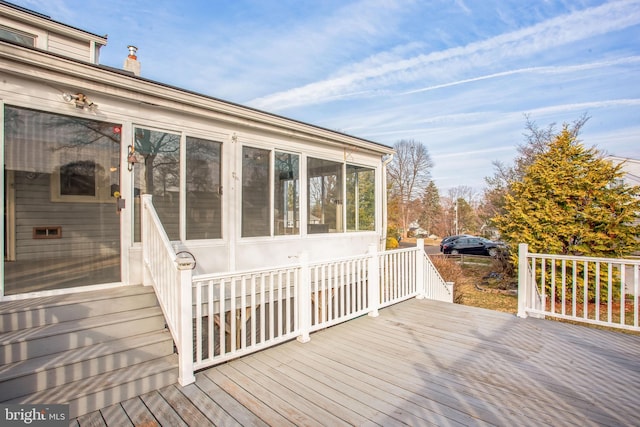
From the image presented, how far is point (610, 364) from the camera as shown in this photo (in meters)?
2.83

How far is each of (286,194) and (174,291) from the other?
2.91 m

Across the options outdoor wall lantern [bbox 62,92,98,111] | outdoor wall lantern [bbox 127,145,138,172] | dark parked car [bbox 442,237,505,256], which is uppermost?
outdoor wall lantern [bbox 62,92,98,111]

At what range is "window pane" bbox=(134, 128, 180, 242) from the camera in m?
3.68

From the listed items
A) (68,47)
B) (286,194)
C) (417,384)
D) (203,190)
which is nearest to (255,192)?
(286,194)

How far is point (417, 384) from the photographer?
8.25 feet

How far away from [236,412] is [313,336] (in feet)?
5.18

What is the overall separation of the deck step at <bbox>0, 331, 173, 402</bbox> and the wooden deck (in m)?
0.36

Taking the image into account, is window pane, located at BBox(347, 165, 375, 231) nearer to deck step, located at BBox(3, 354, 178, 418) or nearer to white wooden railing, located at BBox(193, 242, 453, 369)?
white wooden railing, located at BBox(193, 242, 453, 369)

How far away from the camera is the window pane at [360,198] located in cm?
647

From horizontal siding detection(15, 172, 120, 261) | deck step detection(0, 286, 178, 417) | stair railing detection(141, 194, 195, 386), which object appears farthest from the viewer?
horizontal siding detection(15, 172, 120, 261)

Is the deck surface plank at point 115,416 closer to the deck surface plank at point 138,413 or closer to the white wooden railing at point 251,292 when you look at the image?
the deck surface plank at point 138,413

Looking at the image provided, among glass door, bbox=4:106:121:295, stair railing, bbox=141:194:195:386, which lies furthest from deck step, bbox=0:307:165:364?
glass door, bbox=4:106:121:295

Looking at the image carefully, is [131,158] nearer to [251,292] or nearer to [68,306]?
[68,306]

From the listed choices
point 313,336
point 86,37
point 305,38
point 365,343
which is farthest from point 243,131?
point 305,38
